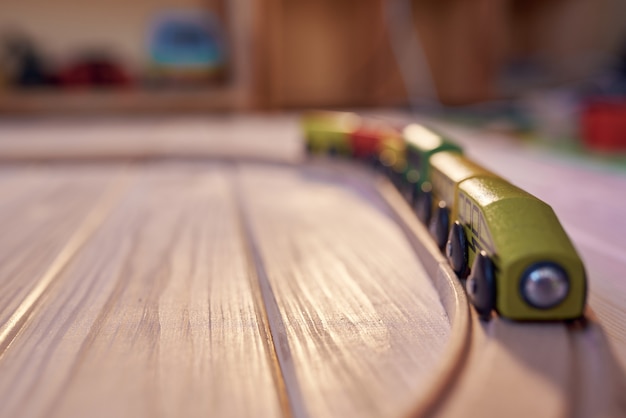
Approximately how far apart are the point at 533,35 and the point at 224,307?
2.42 m

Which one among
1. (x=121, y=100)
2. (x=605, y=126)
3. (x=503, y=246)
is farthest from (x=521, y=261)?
(x=121, y=100)

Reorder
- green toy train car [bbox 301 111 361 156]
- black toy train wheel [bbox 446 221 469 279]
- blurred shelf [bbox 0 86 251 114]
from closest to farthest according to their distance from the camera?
black toy train wheel [bbox 446 221 469 279]
green toy train car [bbox 301 111 361 156]
blurred shelf [bbox 0 86 251 114]

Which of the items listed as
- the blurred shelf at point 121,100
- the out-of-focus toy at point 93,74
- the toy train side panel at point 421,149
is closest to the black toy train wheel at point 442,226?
the toy train side panel at point 421,149

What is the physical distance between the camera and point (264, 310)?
0.41 m

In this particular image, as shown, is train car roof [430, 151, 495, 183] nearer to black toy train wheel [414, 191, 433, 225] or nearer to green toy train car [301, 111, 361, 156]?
black toy train wheel [414, 191, 433, 225]

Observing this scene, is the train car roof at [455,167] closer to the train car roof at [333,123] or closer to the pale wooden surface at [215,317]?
the pale wooden surface at [215,317]

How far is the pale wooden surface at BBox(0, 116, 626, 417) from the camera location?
0.94 ft

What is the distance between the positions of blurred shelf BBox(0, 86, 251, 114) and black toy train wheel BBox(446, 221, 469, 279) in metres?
1.78

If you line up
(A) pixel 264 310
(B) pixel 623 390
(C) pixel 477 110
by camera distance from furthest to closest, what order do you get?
(C) pixel 477 110, (A) pixel 264 310, (B) pixel 623 390

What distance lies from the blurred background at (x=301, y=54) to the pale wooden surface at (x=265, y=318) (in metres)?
1.36

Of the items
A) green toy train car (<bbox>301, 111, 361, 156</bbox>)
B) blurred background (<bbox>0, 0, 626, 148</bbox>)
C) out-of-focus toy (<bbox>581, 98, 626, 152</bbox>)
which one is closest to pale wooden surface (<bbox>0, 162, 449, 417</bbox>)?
green toy train car (<bbox>301, 111, 361, 156</bbox>)

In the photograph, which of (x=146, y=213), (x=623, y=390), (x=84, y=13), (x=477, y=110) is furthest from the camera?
(x=84, y=13)

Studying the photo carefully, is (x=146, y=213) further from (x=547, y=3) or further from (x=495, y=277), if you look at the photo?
(x=547, y=3)

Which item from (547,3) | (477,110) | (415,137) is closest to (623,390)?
(415,137)
